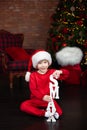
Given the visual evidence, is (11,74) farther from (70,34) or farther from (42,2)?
(42,2)

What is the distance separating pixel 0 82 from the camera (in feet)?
21.6

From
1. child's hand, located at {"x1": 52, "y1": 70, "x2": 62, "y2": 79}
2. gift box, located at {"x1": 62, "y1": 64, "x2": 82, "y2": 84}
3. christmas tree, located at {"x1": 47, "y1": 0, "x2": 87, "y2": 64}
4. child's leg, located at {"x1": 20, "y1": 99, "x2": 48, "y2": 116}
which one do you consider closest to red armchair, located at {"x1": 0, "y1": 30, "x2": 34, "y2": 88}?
christmas tree, located at {"x1": 47, "y1": 0, "x2": 87, "y2": 64}

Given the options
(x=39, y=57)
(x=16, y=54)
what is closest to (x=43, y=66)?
(x=39, y=57)

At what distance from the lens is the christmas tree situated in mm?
6734

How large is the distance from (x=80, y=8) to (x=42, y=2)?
4.39ft

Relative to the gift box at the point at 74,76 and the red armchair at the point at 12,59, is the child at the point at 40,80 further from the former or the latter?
the gift box at the point at 74,76

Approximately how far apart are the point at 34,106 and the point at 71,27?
10.2ft

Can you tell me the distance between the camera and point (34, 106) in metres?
4.07

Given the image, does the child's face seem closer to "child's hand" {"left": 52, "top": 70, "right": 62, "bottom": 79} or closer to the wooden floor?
"child's hand" {"left": 52, "top": 70, "right": 62, "bottom": 79}

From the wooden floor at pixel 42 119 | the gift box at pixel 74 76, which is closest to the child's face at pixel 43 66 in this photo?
the wooden floor at pixel 42 119

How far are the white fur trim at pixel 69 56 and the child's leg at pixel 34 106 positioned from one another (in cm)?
215

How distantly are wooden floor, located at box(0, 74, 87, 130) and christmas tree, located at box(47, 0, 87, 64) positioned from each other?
1142 millimetres

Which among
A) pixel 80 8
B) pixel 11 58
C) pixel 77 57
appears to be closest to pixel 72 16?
pixel 80 8

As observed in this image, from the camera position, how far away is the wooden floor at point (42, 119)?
363cm
